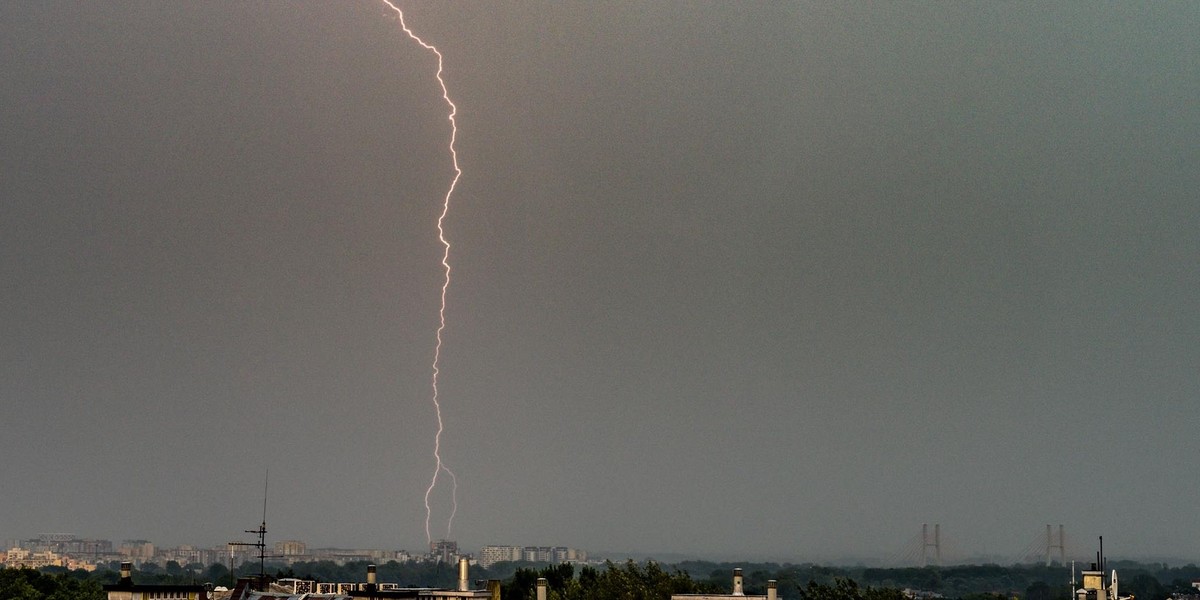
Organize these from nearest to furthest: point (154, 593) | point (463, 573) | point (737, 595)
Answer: point (737, 595) → point (154, 593) → point (463, 573)

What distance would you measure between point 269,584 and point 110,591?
17.3 ft

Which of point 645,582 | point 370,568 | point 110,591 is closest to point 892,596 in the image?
point 645,582

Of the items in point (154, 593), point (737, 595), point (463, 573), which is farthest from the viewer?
point (463, 573)

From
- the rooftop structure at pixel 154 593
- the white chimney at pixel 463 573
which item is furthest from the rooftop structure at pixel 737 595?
the rooftop structure at pixel 154 593

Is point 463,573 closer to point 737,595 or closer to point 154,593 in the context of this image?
point 154,593

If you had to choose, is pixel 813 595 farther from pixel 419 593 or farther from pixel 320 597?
pixel 320 597

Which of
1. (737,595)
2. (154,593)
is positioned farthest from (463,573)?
(737,595)

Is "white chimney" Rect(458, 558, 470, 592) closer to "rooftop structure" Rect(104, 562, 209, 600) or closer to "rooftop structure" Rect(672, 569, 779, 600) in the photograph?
"rooftop structure" Rect(104, 562, 209, 600)

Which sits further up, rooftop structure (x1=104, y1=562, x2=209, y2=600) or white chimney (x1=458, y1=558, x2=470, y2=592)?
white chimney (x1=458, y1=558, x2=470, y2=592)

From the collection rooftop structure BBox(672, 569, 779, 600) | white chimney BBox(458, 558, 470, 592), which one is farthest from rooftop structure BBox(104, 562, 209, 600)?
rooftop structure BBox(672, 569, 779, 600)

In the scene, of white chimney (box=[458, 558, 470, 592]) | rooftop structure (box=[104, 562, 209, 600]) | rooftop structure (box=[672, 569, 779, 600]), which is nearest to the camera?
rooftop structure (box=[672, 569, 779, 600])

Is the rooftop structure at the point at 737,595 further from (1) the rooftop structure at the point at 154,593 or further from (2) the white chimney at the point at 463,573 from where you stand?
(1) the rooftop structure at the point at 154,593

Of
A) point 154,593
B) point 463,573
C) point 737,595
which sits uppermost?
point 463,573

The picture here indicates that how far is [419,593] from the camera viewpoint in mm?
58969
